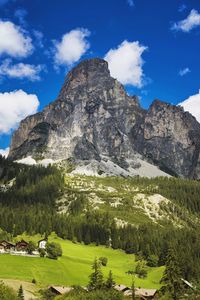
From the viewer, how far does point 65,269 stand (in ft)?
397

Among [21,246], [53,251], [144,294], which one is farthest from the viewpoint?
[21,246]

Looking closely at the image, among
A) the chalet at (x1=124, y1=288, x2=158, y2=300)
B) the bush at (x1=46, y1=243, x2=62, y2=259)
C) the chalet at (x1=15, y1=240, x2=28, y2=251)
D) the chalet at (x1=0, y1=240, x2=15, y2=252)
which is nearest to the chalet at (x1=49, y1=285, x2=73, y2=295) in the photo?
the chalet at (x1=124, y1=288, x2=158, y2=300)

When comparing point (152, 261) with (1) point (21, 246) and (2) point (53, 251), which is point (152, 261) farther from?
(1) point (21, 246)

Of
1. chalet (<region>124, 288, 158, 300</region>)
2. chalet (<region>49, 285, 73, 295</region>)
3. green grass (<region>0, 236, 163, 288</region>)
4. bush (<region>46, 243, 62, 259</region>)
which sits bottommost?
chalet (<region>124, 288, 158, 300</region>)

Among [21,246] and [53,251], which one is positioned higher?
[21,246]

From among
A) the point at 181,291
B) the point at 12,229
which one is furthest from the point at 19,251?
the point at 181,291

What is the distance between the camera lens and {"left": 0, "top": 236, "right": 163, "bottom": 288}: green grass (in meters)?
108

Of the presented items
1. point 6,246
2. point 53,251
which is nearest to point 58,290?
point 53,251

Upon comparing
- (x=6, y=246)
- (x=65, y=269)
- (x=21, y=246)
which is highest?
(x=21, y=246)

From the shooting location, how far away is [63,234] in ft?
632

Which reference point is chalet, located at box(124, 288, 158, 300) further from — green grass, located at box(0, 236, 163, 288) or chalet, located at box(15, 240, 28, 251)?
chalet, located at box(15, 240, 28, 251)

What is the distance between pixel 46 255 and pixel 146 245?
54.7 meters

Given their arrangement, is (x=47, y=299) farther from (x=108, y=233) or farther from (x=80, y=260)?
(x=108, y=233)

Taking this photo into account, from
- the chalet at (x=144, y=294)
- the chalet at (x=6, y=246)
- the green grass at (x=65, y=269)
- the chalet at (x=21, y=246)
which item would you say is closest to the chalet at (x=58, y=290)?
the green grass at (x=65, y=269)
